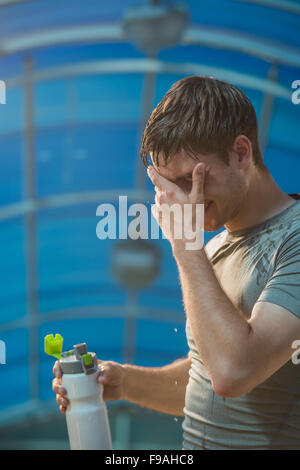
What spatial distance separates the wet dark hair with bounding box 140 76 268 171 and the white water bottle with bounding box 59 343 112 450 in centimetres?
78

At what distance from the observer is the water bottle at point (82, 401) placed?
87.2 inches

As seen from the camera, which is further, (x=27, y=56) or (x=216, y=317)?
(x=27, y=56)

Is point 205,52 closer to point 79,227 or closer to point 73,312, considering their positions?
point 79,227

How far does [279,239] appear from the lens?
2.49 metres

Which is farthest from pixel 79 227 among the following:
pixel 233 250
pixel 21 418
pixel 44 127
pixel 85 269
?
pixel 233 250

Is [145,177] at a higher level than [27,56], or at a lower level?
lower

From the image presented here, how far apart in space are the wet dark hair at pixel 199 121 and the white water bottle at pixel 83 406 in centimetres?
78

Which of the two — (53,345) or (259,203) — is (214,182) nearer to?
(259,203)

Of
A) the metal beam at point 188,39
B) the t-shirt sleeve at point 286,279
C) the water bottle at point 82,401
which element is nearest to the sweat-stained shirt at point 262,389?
the t-shirt sleeve at point 286,279

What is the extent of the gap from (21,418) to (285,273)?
21736mm

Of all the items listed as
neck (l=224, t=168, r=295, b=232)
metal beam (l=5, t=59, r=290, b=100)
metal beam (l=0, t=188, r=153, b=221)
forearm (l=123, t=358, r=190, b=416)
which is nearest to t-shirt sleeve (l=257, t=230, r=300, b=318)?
neck (l=224, t=168, r=295, b=232)

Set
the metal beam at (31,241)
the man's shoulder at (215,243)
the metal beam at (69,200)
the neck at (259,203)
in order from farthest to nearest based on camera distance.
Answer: the metal beam at (69,200)
the metal beam at (31,241)
the man's shoulder at (215,243)
the neck at (259,203)

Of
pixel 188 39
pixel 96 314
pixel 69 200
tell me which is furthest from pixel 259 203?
pixel 96 314

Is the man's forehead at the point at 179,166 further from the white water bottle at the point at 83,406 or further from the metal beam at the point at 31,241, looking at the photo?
the metal beam at the point at 31,241
